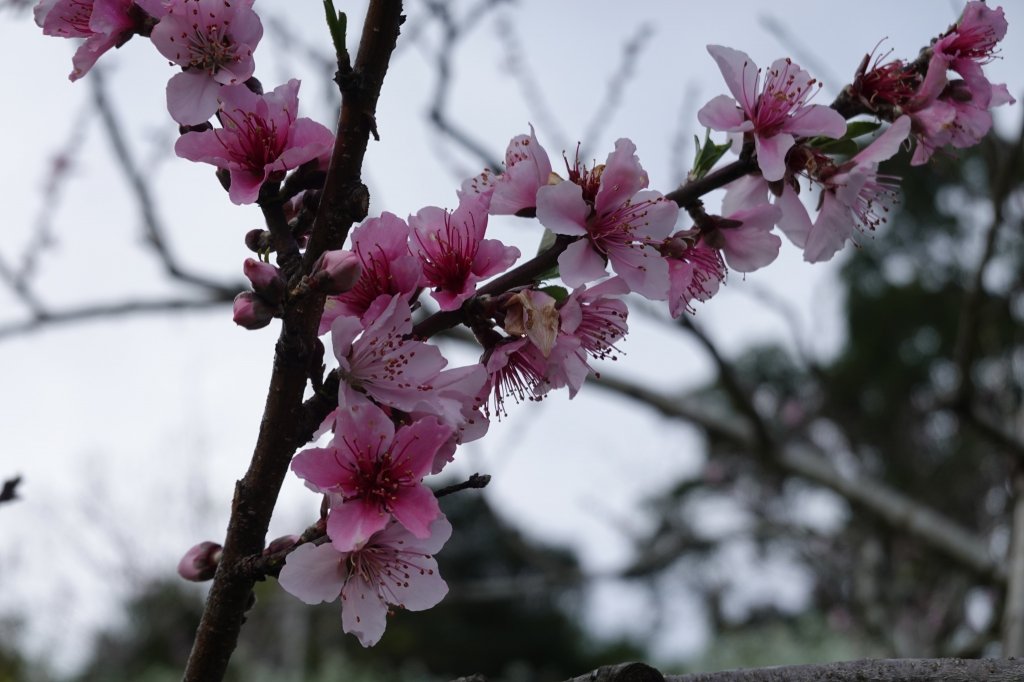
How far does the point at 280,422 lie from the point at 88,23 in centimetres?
55

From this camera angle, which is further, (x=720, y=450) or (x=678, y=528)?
(x=720, y=450)

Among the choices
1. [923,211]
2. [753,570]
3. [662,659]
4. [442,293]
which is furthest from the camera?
[923,211]

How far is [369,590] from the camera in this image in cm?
100

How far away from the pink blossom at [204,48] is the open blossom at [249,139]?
0.06 feet

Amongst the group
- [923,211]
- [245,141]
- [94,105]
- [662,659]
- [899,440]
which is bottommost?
[662,659]

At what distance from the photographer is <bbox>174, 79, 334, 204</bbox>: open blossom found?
97cm

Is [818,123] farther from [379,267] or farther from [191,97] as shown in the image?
[191,97]

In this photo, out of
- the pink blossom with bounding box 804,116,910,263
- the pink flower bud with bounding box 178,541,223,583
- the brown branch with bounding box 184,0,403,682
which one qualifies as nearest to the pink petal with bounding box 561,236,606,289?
the brown branch with bounding box 184,0,403,682

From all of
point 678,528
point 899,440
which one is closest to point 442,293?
point 678,528

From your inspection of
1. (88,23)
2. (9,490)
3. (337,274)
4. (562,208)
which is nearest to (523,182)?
(562,208)

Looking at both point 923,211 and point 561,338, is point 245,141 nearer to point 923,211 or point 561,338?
point 561,338

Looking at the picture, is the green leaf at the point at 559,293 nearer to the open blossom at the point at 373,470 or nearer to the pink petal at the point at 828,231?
the open blossom at the point at 373,470

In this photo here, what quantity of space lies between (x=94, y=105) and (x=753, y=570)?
742 centimetres

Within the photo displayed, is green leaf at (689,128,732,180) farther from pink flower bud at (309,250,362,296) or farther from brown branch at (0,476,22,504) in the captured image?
brown branch at (0,476,22,504)
